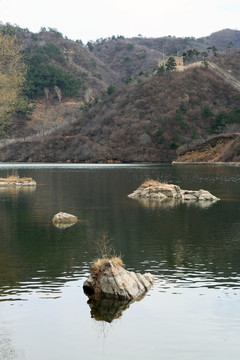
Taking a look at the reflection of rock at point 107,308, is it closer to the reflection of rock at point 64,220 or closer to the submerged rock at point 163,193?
the reflection of rock at point 64,220

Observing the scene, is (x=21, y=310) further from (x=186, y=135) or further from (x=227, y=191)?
(x=186, y=135)

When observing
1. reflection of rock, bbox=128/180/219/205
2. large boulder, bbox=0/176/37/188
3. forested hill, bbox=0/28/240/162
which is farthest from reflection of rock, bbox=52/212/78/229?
forested hill, bbox=0/28/240/162

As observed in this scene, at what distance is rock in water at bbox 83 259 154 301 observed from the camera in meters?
17.2

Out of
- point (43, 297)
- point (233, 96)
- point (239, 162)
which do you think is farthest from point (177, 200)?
point (233, 96)

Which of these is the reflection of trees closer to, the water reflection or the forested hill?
the water reflection

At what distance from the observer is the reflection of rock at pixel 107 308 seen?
15.8 meters

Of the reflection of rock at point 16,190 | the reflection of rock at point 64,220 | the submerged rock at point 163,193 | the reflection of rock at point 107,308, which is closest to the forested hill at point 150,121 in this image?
the reflection of rock at point 16,190

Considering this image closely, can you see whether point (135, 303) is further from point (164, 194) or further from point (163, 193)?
point (163, 193)

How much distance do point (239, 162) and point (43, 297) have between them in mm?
101304

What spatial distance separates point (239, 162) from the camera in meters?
115

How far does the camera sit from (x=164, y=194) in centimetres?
5031

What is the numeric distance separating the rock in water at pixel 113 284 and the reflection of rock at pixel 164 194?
30273mm

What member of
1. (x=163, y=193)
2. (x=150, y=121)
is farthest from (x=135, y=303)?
(x=150, y=121)

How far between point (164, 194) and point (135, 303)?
33659 mm
